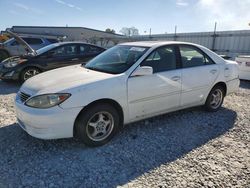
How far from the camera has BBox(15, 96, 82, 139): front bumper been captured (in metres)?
2.74

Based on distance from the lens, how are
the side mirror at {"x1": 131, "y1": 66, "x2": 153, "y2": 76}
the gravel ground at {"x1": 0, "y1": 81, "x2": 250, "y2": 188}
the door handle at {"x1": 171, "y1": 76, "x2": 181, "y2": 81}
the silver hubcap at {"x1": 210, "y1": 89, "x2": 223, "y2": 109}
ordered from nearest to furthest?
the gravel ground at {"x1": 0, "y1": 81, "x2": 250, "y2": 188}
the side mirror at {"x1": 131, "y1": 66, "x2": 153, "y2": 76}
the door handle at {"x1": 171, "y1": 76, "x2": 181, "y2": 81}
the silver hubcap at {"x1": 210, "y1": 89, "x2": 223, "y2": 109}

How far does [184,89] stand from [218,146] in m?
1.14

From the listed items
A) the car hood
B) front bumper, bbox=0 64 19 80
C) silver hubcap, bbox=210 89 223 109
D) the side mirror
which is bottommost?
silver hubcap, bbox=210 89 223 109

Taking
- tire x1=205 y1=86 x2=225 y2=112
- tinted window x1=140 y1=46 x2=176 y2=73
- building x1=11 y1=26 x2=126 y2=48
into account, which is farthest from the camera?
building x1=11 y1=26 x2=126 y2=48

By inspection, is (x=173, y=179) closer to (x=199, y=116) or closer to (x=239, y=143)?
(x=239, y=143)

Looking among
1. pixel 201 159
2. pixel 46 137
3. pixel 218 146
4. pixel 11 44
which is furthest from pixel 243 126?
pixel 11 44

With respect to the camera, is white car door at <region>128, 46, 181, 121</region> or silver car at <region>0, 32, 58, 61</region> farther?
silver car at <region>0, 32, 58, 61</region>

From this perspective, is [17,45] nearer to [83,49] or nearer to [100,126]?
[83,49]

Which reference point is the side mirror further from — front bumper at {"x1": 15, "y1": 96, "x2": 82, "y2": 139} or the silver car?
the silver car

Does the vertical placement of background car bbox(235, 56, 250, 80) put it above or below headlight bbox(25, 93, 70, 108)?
below

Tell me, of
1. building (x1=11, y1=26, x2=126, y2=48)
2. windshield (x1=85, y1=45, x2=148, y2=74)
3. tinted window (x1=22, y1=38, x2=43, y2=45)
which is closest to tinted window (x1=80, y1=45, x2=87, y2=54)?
windshield (x1=85, y1=45, x2=148, y2=74)

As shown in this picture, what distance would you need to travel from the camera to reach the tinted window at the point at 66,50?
288 inches

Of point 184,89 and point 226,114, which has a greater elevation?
point 184,89

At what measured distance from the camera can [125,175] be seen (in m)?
2.55
